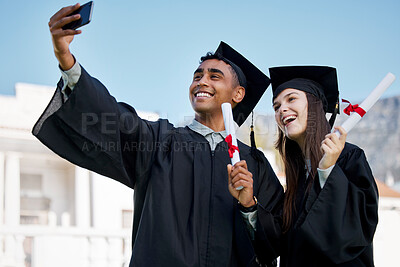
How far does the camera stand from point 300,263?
Answer: 3.63m

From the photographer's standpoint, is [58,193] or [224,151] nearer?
[224,151]

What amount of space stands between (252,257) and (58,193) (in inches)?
616

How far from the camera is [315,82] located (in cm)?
422

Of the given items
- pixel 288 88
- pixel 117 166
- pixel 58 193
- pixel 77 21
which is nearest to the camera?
pixel 77 21

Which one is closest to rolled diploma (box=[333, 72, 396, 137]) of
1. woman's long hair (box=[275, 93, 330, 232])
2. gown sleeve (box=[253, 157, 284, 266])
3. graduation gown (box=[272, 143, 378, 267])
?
graduation gown (box=[272, 143, 378, 267])

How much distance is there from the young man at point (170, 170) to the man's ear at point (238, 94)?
0.86 ft

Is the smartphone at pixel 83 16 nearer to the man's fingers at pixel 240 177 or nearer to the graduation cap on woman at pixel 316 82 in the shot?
the man's fingers at pixel 240 177

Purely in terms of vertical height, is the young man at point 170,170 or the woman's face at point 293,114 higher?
the woman's face at point 293,114

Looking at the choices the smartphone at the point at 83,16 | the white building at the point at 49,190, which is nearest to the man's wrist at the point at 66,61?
the smartphone at the point at 83,16

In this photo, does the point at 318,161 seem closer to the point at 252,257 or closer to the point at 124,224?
the point at 252,257

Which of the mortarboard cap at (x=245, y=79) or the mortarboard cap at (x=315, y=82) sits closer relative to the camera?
the mortarboard cap at (x=315, y=82)

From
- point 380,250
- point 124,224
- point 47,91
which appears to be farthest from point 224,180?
point 47,91

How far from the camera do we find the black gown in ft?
11.2

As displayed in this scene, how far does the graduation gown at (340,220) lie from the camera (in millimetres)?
3352
